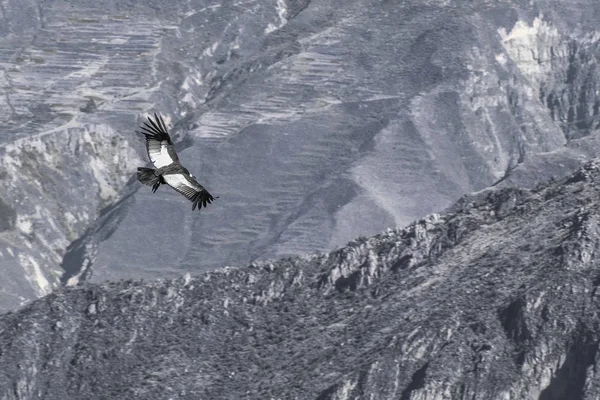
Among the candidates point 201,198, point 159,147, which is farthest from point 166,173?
point 201,198

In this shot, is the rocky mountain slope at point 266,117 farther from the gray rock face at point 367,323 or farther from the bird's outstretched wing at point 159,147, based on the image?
the bird's outstretched wing at point 159,147

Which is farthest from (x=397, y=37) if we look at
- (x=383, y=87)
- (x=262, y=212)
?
(x=262, y=212)

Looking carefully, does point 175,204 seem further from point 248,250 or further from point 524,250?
point 524,250

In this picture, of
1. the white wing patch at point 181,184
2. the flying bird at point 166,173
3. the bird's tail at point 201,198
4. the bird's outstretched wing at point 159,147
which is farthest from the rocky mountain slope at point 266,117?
the bird's tail at point 201,198

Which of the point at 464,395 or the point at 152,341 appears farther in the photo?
the point at 152,341

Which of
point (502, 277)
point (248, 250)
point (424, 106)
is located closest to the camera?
point (502, 277)

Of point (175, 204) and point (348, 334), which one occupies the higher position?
point (348, 334)
